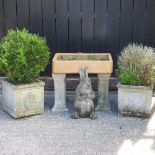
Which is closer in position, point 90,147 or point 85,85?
point 90,147

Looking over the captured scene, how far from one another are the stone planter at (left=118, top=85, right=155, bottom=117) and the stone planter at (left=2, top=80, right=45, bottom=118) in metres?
1.04

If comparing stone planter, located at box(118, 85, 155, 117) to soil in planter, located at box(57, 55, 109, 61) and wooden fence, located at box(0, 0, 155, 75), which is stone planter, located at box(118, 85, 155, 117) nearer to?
soil in planter, located at box(57, 55, 109, 61)

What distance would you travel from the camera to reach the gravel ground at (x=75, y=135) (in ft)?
15.7

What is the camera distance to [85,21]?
6574 mm

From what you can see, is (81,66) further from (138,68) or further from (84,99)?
(138,68)

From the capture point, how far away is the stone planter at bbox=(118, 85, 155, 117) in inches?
221

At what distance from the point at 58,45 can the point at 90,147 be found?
2.25 m

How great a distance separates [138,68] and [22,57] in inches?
57.9

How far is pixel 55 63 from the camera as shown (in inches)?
228

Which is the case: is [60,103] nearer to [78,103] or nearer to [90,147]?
[78,103]

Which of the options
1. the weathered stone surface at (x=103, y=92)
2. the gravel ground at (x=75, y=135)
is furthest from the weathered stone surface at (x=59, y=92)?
the weathered stone surface at (x=103, y=92)

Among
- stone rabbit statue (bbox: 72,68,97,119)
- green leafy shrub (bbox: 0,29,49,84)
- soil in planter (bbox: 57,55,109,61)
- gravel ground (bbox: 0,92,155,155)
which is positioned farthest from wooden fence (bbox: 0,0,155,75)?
gravel ground (bbox: 0,92,155,155)

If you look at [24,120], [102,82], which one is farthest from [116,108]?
[24,120]

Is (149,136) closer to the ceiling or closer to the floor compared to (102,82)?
closer to the floor
